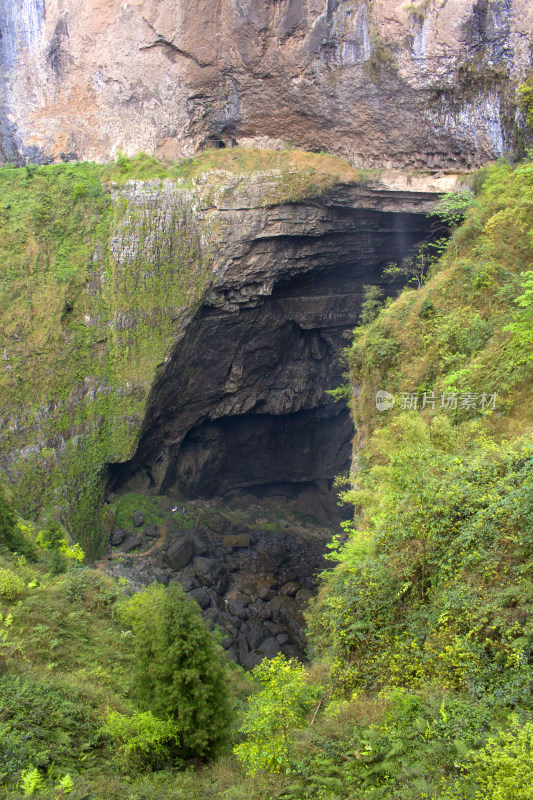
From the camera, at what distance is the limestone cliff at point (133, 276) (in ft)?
60.2

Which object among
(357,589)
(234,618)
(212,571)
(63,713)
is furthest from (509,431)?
(212,571)

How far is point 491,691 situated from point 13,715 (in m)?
5.22

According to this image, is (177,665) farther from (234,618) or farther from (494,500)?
(234,618)

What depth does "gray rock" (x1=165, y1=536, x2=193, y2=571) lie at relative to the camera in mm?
19219

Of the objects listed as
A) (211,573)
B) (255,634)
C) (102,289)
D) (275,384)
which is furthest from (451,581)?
(275,384)

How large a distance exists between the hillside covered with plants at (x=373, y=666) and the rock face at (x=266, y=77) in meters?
8.25

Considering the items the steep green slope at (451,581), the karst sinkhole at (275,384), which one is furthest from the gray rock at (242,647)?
the karst sinkhole at (275,384)

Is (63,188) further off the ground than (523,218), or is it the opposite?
(63,188)

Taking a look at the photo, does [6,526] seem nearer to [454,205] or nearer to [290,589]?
[290,589]

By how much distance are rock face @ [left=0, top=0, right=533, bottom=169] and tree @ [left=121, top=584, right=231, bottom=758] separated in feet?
53.4

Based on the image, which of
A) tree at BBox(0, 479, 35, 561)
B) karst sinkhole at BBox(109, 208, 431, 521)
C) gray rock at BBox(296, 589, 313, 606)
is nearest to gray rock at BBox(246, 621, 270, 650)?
gray rock at BBox(296, 589, 313, 606)

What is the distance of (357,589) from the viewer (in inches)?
248

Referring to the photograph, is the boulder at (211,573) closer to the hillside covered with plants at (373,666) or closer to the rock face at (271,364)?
the rock face at (271,364)

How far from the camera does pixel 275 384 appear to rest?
23.8m
